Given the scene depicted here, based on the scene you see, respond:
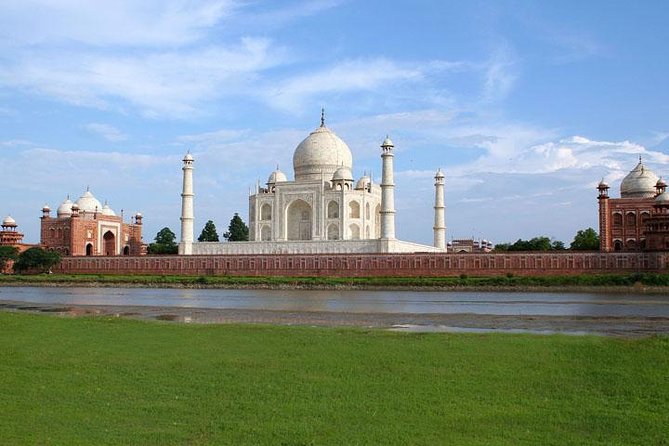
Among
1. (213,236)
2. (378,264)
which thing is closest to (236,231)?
(213,236)

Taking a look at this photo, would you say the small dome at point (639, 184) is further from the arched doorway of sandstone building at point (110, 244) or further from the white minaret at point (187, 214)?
the arched doorway of sandstone building at point (110, 244)

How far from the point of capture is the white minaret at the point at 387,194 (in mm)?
51688

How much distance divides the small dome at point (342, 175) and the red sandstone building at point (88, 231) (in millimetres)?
23116

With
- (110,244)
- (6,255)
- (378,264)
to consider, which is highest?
(110,244)

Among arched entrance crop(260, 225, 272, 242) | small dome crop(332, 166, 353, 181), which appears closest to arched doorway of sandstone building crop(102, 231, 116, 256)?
arched entrance crop(260, 225, 272, 242)

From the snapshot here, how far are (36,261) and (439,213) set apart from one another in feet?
102

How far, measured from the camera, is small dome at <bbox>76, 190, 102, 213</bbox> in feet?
232

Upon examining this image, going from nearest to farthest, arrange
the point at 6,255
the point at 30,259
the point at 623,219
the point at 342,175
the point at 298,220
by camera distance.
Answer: the point at 623,219
the point at 30,259
the point at 342,175
the point at 6,255
the point at 298,220

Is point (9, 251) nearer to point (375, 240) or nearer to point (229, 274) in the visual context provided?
point (229, 274)

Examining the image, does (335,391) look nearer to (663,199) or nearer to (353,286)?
(353,286)

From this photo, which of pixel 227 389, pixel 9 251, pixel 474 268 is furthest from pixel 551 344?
pixel 9 251

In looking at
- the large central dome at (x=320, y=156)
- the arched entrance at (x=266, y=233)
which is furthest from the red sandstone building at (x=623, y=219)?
the arched entrance at (x=266, y=233)

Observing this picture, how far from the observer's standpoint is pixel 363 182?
198ft

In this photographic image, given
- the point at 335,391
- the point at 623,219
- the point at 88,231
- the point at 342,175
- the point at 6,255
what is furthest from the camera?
the point at 88,231
